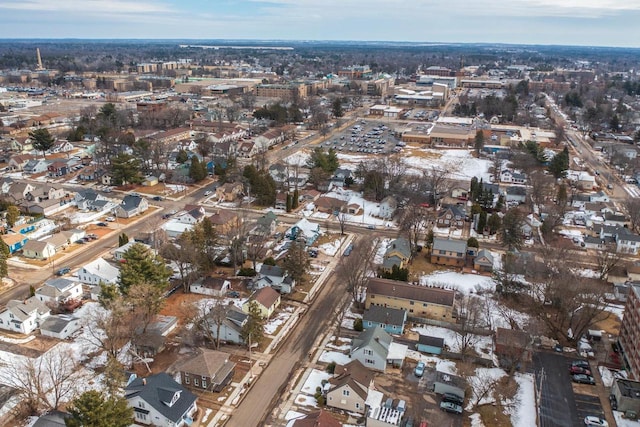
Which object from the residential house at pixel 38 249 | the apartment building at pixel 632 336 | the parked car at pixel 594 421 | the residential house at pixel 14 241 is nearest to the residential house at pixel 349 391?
the parked car at pixel 594 421

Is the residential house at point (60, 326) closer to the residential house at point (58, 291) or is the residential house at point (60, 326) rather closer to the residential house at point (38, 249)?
the residential house at point (58, 291)

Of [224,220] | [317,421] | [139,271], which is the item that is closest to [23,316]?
[139,271]

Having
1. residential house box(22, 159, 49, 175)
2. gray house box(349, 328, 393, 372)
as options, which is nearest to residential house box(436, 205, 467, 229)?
gray house box(349, 328, 393, 372)

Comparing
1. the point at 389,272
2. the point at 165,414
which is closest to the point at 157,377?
the point at 165,414

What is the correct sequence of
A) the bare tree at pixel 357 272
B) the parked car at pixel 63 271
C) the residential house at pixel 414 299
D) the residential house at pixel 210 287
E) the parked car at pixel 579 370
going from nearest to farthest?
the parked car at pixel 579 370 → the residential house at pixel 414 299 → the bare tree at pixel 357 272 → the residential house at pixel 210 287 → the parked car at pixel 63 271

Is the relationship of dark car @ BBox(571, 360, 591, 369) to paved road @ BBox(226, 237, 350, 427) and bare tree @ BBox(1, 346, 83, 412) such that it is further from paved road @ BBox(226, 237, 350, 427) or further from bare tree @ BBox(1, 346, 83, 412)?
bare tree @ BBox(1, 346, 83, 412)
